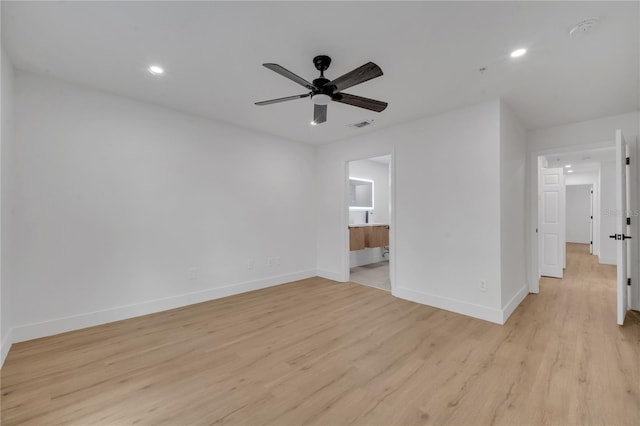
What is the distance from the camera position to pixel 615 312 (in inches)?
126

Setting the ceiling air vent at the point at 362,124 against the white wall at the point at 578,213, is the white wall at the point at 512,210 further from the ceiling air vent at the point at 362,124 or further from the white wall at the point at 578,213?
the white wall at the point at 578,213

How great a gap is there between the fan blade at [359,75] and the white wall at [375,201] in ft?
12.9

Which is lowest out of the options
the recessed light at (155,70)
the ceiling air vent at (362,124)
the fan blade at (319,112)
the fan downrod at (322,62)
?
the fan blade at (319,112)

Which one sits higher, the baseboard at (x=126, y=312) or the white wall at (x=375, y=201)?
the white wall at (x=375, y=201)

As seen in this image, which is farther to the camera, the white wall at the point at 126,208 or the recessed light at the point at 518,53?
the white wall at the point at 126,208

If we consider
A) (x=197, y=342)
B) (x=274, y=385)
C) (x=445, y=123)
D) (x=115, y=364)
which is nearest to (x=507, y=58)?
(x=445, y=123)

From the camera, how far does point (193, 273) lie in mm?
3551

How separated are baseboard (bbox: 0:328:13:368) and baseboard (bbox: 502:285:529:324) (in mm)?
4589

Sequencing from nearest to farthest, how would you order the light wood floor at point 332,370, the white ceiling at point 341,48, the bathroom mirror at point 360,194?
1. the light wood floor at point 332,370
2. the white ceiling at point 341,48
3. the bathroom mirror at point 360,194

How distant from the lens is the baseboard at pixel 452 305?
2.96 m

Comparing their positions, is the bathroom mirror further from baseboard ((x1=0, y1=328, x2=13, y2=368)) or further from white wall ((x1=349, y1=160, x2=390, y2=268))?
baseboard ((x1=0, y1=328, x2=13, y2=368))

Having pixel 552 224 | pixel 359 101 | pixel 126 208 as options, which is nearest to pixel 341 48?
pixel 359 101

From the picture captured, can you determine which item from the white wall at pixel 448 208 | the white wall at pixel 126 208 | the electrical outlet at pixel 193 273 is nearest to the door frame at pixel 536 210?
the white wall at pixel 448 208

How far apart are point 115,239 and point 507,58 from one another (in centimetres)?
423
